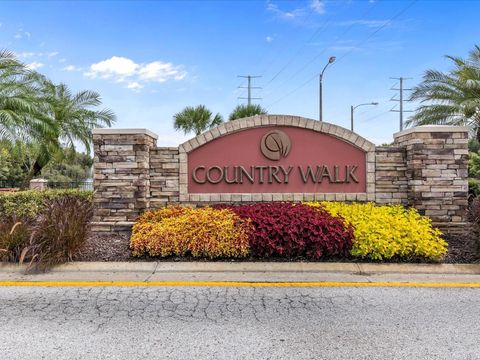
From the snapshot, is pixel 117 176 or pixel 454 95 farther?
pixel 454 95

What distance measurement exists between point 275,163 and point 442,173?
341 cm

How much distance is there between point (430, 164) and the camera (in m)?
8.27

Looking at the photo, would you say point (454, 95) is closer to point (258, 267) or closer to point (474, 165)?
point (474, 165)

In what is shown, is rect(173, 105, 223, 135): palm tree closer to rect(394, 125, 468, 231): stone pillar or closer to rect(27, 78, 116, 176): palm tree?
rect(27, 78, 116, 176): palm tree

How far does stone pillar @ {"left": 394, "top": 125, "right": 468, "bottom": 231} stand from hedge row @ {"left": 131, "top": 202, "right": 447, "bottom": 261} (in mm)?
1695

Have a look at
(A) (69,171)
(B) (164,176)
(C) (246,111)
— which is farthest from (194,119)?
(A) (69,171)

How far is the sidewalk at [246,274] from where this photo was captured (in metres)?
5.58

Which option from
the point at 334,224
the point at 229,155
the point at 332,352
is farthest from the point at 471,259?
the point at 229,155

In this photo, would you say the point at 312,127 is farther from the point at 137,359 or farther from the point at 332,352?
the point at 137,359

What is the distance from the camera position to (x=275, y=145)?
28.5 ft

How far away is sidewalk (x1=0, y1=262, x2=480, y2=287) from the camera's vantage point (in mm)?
5578

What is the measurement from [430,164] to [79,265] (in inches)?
271

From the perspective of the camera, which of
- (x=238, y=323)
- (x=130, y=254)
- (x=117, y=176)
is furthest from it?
(x=117, y=176)

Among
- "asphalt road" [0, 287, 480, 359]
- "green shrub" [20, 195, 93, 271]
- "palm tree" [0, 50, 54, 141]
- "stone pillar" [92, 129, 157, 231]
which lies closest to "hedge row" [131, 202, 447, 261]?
"green shrub" [20, 195, 93, 271]
